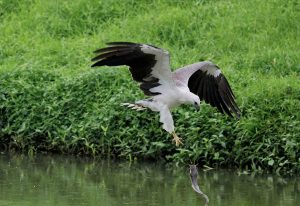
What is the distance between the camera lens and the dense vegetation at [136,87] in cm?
1023

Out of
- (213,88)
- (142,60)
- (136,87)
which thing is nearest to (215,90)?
(213,88)

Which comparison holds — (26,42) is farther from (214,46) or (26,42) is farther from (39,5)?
(214,46)

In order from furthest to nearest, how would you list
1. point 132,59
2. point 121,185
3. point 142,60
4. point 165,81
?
point 121,185 < point 165,81 < point 142,60 < point 132,59

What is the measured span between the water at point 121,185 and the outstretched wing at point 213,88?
69 cm

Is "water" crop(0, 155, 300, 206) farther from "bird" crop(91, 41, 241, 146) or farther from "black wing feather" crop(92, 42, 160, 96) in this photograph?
"black wing feather" crop(92, 42, 160, 96)

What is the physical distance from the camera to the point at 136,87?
36.7ft

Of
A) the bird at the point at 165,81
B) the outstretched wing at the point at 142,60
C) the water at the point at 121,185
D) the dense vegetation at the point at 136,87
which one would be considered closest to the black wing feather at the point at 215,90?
the bird at the point at 165,81

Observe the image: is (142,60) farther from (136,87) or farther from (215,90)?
(136,87)

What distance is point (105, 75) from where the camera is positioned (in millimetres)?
11430

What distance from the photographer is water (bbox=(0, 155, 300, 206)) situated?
29.5 ft

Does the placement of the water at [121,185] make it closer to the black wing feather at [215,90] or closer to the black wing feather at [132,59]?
the black wing feather at [215,90]

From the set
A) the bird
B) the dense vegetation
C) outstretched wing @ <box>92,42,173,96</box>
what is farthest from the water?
outstretched wing @ <box>92,42,173,96</box>

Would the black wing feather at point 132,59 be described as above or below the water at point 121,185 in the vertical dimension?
above

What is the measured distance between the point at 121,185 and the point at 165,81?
1204mm
